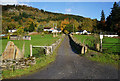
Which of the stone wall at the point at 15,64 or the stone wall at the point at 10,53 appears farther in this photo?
the stone wall at the point at 10,53

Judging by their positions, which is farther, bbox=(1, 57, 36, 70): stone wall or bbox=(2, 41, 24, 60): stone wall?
bbox=(2, 41, 24, 60): stone wall

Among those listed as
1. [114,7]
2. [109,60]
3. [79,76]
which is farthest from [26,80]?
[114,7]

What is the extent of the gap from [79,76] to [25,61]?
385 centimetres

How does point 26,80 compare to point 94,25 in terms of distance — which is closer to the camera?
point 26,80

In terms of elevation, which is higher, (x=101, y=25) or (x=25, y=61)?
(x=101, y=25)

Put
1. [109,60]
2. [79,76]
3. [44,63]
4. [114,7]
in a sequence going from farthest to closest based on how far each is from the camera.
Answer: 1. [114,7]
2. [109,60]
3. [44,63]
4. [79,76]

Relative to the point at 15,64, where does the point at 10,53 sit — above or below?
above

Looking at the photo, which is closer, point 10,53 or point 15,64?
point 15,64

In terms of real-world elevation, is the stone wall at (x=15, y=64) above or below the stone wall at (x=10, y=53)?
below

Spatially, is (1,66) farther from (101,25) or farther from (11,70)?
→ (101,25)

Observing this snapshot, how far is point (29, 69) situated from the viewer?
25.0ft

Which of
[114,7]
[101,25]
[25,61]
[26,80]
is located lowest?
[26,80]

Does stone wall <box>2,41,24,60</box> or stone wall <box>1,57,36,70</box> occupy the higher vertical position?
stone wall <box>2,41,24,60</box>

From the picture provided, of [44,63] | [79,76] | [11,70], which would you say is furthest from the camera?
[44,63]
